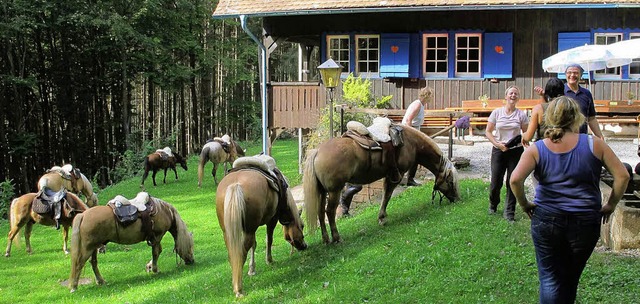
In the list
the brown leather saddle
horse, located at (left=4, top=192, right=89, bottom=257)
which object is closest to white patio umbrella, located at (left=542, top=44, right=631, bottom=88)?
the brown leather saddle

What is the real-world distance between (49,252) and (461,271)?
28.8 feet

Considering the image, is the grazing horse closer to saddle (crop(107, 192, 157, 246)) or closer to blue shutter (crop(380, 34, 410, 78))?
saddle (crop(107, 192, 157, 246))

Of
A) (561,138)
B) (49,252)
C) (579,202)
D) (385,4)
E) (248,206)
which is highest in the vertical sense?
(385,4)

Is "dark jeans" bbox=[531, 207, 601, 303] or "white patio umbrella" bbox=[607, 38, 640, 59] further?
"white patio umbrella" bbox=[607, 38, 640, 59]

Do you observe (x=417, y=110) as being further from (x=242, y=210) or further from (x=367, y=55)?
(x=367, y=55)

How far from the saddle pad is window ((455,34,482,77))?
1119 centimetres

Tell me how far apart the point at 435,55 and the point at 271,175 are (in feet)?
36.0

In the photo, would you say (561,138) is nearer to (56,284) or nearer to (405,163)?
(405,163)

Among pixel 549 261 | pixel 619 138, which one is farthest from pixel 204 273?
pixel 619 138

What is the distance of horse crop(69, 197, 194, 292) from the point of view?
9117mm

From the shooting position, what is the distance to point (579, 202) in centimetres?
421

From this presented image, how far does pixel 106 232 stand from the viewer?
9.27 metres

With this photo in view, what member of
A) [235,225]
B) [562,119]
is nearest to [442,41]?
[235,225]

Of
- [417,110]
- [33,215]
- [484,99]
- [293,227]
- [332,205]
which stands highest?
[484,99]
